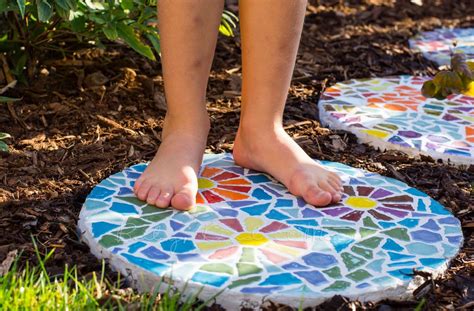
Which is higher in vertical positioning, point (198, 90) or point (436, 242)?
point (198, 90)

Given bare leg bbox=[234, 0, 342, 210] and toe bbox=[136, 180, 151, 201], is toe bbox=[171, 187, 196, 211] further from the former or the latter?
bare leg bbox=[234, 0, 342, 210]

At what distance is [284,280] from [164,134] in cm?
71

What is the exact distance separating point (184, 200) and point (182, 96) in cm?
31

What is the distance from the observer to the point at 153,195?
2.21 metres

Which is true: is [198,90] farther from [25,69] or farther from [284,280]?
[25,69]

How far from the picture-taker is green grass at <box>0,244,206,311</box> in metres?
1.69

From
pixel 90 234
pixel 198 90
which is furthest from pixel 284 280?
pixel 198 90

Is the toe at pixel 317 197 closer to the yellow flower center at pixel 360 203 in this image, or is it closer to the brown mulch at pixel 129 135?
the yellow flower center at pixel 360 203

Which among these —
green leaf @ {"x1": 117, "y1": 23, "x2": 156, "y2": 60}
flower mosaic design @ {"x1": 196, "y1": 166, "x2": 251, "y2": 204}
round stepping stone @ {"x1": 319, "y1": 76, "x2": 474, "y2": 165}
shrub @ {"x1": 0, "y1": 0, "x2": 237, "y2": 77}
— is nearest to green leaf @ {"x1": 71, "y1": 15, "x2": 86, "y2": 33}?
shrub @ {"x1": 0, "y1": 0, "x2": 237, "y2": 77}

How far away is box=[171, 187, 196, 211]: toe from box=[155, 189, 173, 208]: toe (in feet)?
0.05

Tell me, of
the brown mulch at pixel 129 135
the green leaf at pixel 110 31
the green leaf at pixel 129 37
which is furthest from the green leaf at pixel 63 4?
the brown mulch at pixel 129 135

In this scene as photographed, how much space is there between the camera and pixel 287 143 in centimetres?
240

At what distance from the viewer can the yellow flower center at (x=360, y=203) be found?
2.29 metres

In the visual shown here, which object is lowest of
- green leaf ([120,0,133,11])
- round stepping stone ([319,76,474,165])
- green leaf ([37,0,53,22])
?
round stepping stone ([319,76,474,165])
